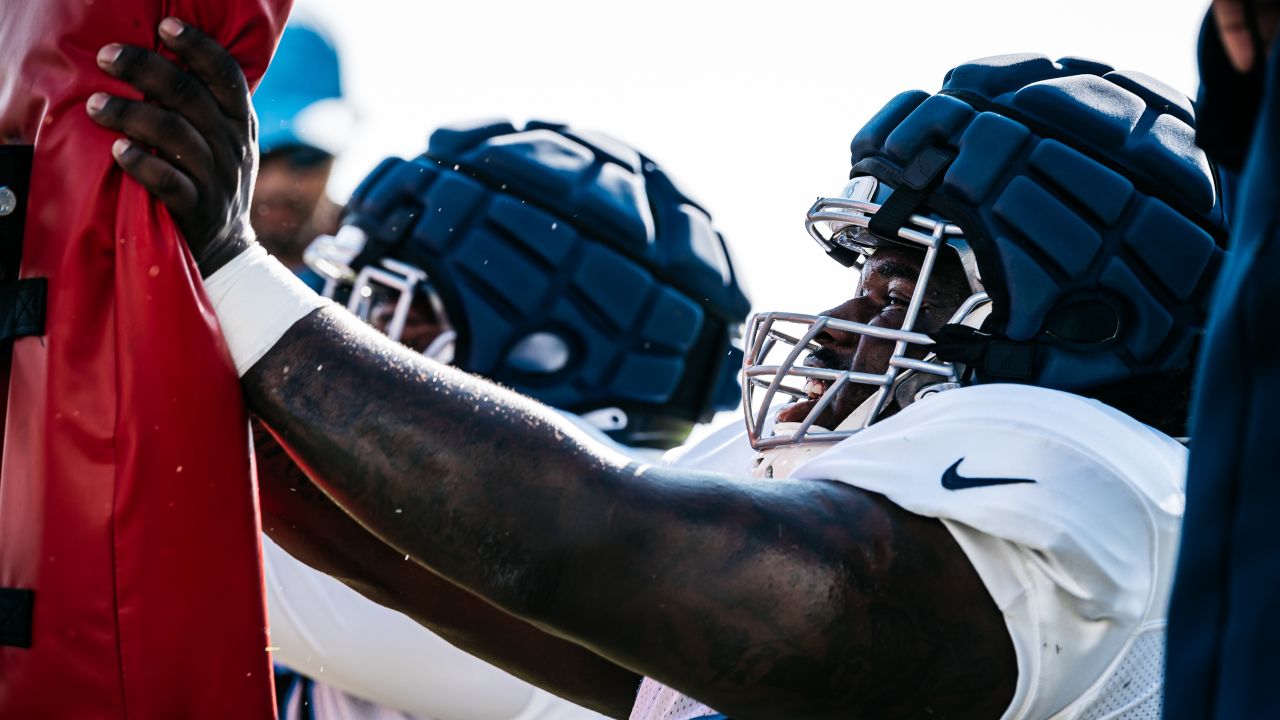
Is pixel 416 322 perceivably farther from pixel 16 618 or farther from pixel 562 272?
pixel 16 618

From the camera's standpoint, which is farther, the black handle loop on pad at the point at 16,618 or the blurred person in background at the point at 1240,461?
the black handle loop on pad at the point at 16,618

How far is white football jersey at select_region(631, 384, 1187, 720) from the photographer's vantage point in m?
1.92

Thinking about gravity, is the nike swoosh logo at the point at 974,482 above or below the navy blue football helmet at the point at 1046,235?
below

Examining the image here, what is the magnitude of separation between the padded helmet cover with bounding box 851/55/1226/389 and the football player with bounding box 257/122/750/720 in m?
1.69

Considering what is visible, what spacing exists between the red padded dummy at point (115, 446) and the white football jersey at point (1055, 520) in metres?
0.88

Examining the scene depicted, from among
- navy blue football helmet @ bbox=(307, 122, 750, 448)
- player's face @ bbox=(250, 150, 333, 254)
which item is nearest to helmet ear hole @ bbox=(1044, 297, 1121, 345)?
navy blue football helmet @ bbox=(307, 122, 750, 448)

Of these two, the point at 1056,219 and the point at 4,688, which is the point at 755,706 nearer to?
the point at 4,688

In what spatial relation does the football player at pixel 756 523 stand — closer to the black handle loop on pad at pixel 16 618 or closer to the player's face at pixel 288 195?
the black handle loop on pad at pixel 16 618

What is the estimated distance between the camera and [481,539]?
174cm

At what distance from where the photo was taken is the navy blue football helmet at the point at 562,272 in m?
4.32

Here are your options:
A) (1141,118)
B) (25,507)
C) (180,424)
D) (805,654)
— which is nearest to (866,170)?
(1141,118)

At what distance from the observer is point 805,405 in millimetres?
2645

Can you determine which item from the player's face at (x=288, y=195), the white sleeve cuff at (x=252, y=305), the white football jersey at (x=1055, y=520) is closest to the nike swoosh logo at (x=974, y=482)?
the white football jersey at (x=1055, y=520)

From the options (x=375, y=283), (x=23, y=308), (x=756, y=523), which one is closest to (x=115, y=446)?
(x=23, y=308)
